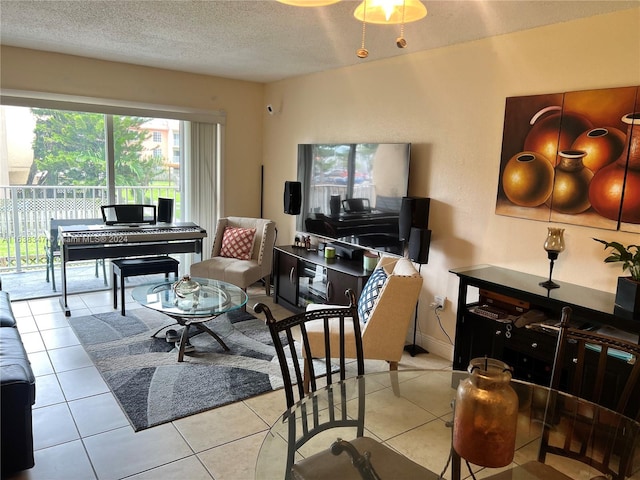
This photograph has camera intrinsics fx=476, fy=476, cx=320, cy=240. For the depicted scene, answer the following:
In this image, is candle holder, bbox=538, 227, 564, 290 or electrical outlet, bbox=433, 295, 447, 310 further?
electrical outlet, bbox=433, 295, 447, 310

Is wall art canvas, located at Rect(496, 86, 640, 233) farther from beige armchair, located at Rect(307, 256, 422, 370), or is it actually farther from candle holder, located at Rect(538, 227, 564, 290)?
beige armchair, located at Rect(307, 256, 422, 370)

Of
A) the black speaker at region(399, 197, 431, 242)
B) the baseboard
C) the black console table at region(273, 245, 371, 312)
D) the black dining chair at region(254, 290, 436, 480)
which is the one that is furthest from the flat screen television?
the black dining chair at region(254, 290, 436, 480)

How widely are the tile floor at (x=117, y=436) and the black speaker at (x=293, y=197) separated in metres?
2.27

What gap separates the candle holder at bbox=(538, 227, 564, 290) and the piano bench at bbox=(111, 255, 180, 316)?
3.24m

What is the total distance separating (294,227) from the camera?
5.32m

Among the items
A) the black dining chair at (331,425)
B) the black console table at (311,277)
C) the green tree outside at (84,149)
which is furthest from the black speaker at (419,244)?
the green tree outside at (84,149)

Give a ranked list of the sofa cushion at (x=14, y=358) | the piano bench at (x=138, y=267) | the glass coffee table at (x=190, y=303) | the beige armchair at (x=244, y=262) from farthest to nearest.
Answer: the beige armchair at (x=244, y=262)
the piano bench at (x=138, y=267)
the glass coffee table at (x=190, y=303)
the sofa cushion at (x=14, y=358)

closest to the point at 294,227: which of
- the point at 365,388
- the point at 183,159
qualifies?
the point at 183,159

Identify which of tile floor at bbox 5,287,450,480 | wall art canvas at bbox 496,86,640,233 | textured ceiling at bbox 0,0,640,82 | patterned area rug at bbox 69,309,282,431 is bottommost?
tile floor at bbox 5,287,450,480

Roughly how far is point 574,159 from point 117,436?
299 centimetres

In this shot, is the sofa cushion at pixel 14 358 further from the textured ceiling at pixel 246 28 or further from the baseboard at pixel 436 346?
the baseboard at pixel 436 346

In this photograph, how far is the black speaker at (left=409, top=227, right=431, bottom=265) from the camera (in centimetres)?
351

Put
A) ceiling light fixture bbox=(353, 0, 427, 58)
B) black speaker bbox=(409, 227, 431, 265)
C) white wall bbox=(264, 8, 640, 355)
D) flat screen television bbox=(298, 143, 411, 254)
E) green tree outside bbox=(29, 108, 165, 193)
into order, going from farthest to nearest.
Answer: green tree outside bbox=(29, 108, 165, 193), flat screen television bbox=(298, 143, 411, 254), black speaker bbox=(409, 227, 431, 265), white wall bbox=(264, 8, 640, 355), ceiling light fixture bbox=(353, 0, 427, 58)

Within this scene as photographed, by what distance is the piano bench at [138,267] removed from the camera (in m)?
4.29
